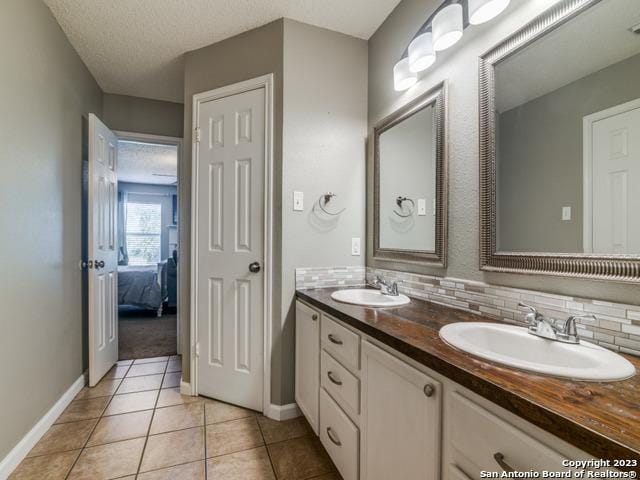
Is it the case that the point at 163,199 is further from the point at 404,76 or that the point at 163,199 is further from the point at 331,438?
the point at 331,438

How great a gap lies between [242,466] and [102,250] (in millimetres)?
1953

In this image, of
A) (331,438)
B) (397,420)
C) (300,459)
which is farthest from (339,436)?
(397,420)

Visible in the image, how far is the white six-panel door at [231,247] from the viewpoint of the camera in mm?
1987

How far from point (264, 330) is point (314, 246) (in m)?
0.61

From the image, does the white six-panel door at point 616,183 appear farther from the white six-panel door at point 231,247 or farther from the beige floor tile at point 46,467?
the beige floor tile at point 46,467

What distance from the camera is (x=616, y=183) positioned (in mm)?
892

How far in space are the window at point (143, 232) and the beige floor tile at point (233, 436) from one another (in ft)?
20.9

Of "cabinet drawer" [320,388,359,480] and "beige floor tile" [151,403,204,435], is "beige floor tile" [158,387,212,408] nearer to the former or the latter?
"beige floor tile" [151,403,204,435]

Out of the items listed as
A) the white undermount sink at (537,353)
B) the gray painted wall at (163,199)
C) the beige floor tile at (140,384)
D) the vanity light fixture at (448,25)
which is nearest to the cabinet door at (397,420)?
the white undermount sink at (537,353)

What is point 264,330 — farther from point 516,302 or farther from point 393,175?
point 516,302

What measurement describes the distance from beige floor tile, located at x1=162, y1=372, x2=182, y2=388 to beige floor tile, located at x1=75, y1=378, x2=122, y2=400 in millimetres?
331

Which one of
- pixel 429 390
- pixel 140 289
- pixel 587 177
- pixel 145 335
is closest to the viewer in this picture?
pixel 429 390

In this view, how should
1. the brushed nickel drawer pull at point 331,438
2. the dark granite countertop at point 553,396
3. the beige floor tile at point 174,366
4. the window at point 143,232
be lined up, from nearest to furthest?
the dark granite countertop at point 553,396 → the brushed nickel drawer pull at point 331,438 → the beige floor tile at point 174,366 → the window at point 143,232

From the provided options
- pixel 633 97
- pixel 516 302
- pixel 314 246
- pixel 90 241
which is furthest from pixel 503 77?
pixel 90 241
